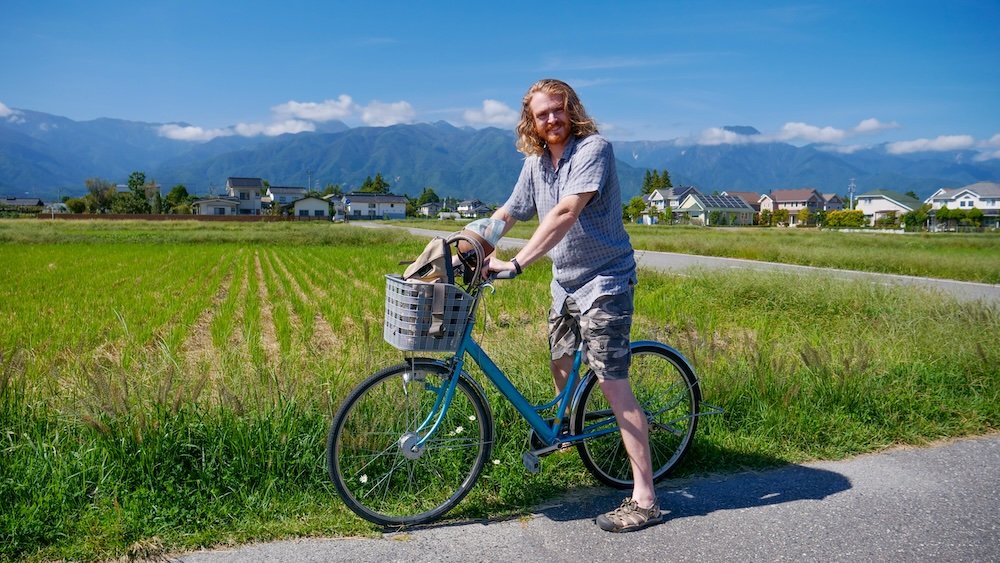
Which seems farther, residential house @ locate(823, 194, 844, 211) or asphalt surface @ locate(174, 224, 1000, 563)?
residential house @ locate(823, 194, 844, 211)

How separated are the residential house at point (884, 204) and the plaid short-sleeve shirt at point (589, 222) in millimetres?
106115

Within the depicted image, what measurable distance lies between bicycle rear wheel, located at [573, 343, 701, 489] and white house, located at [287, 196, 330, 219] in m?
95.1

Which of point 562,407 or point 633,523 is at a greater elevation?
point 562,407

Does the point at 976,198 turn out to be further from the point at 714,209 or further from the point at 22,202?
the point at 22,202

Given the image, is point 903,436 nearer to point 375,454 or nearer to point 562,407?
point 562,407

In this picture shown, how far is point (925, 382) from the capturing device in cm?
421

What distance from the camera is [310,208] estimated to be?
95500mm

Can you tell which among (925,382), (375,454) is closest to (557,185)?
(375,454)

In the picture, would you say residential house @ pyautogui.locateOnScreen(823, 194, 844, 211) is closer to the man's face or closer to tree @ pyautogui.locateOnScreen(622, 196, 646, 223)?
tree @ pyautogui.locateOnScreen(622, 196, 646, 223)

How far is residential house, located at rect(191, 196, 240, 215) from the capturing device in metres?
85.6

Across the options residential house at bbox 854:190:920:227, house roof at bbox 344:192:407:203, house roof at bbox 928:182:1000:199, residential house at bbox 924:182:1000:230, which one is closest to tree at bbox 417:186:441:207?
house roof at bbox 344:192:407:203

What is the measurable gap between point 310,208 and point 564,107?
97.7 meters

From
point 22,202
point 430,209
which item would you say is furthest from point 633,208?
point 22,202

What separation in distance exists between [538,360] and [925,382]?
8.35 ft
